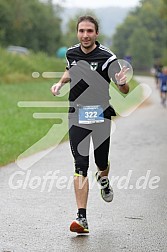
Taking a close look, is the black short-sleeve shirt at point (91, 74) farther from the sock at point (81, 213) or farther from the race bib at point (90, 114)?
the sock at point (81, 213)

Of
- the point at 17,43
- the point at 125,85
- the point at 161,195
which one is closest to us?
the point at 125,85

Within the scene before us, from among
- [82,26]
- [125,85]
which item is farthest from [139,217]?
[82,26]

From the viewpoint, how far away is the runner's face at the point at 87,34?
690cm

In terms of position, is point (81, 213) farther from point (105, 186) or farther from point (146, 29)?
point (146, 29)

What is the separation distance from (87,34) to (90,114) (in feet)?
2.55

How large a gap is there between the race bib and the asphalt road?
1.06 meters

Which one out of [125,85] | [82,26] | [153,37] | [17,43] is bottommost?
[153,37]

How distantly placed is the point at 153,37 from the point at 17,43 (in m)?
73.1

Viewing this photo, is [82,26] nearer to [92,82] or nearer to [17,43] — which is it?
[92,82]

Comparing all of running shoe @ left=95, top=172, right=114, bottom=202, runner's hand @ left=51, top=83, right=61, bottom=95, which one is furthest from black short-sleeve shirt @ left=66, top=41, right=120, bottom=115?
running shoe @ left=95, top=172, right=114, bottom=202

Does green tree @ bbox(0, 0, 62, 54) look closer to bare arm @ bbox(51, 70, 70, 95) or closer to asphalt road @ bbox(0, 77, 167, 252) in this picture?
asphalt road @ bbox(0, 77, 167, 252)

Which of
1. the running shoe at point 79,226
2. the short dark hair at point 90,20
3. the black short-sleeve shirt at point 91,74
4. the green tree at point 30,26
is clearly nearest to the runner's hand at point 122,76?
the black short-sleeve shirt at point 91,74

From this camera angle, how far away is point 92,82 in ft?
22.8

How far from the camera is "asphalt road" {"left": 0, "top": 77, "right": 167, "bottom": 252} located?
6363mm
